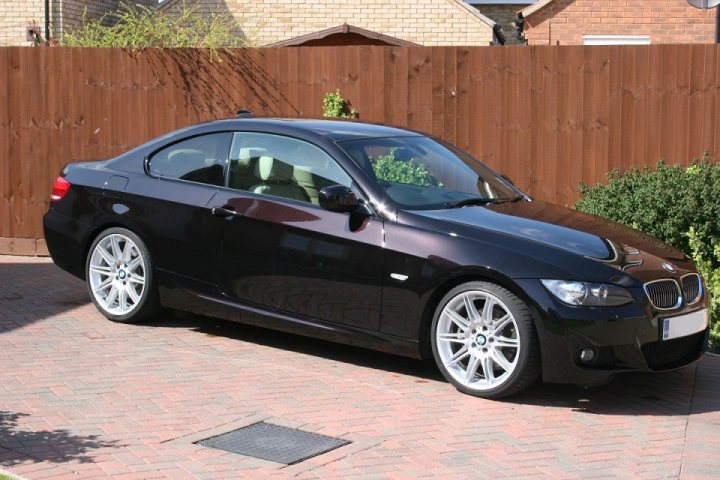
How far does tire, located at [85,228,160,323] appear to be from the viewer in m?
8.84

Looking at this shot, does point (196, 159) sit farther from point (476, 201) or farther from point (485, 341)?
point (485, 341)

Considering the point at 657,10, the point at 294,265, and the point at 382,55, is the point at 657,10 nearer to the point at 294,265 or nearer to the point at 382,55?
the point at 382,55

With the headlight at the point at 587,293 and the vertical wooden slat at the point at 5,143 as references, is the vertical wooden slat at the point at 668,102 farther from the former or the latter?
the vertical wooden slat at the point at 5,143

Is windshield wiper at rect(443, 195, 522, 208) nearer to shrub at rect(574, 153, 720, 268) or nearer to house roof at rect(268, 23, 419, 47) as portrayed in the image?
shrub at rect(574, 153, 720, 268)

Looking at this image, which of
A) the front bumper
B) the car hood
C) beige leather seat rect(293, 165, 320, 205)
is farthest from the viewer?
beige leather seat rect(293, 165, 320, 205)

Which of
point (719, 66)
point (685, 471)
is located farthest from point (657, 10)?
point (685, 471)

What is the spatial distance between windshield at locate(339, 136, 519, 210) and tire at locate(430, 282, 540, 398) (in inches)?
32.7

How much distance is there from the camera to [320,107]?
1257 cm

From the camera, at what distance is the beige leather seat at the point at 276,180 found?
26.6 ft

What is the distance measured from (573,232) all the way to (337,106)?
5.25 metres

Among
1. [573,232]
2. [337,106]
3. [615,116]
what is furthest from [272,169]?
[615,116]

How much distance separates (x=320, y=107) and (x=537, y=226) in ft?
18.0

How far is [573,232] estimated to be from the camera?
7.47m

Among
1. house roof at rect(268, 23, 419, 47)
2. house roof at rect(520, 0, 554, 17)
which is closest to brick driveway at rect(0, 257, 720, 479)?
house roof at rect(268, 23, 419, 47)
